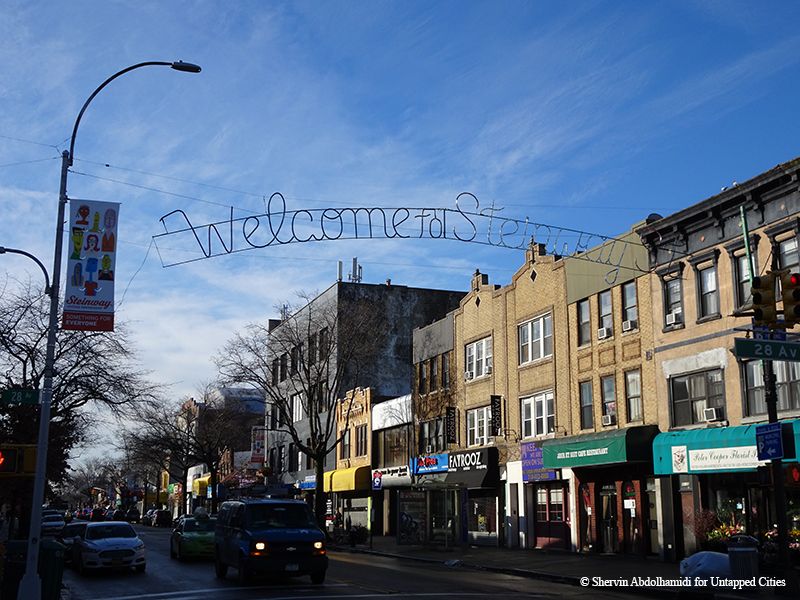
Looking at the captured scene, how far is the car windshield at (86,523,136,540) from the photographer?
25.0 metres

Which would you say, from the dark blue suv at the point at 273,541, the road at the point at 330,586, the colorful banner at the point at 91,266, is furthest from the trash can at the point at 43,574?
the dark blue suv at the point at 273,541

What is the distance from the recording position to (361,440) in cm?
5300

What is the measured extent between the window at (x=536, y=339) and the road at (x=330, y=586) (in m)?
11.2

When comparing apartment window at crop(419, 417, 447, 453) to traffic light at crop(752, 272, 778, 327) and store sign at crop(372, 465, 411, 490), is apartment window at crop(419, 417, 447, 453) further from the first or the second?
traffic light at crop(752, 272, 778, 327)

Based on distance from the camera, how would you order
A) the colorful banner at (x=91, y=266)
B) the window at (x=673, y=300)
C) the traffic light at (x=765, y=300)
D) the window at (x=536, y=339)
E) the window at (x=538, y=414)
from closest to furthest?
the colorful banner at (x=91, y=266)
the traffic light at (x=765, y=300)
the window at (x=673, y=300)
the window at (x=538, y=414)
the window at (x=536, y=339)

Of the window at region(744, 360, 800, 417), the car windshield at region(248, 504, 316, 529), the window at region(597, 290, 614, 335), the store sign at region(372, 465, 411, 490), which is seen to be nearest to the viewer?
the car windshield at region(248, 504, 316, 529)

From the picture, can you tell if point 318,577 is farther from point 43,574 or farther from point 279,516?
point 43,574

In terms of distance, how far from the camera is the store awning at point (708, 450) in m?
23.6

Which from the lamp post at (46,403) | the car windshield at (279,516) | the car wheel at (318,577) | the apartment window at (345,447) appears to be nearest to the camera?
the lamp post at (46,403)

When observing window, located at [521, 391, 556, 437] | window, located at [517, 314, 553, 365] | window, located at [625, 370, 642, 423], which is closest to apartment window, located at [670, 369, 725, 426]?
window, located at [625, 370, 642, 423]

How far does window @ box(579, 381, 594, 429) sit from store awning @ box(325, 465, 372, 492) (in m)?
20.8

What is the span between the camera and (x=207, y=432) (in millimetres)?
72500

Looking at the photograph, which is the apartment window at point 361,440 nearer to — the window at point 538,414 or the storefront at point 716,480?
the window at point 538,414

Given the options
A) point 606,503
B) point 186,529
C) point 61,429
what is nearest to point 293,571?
point 186,529
